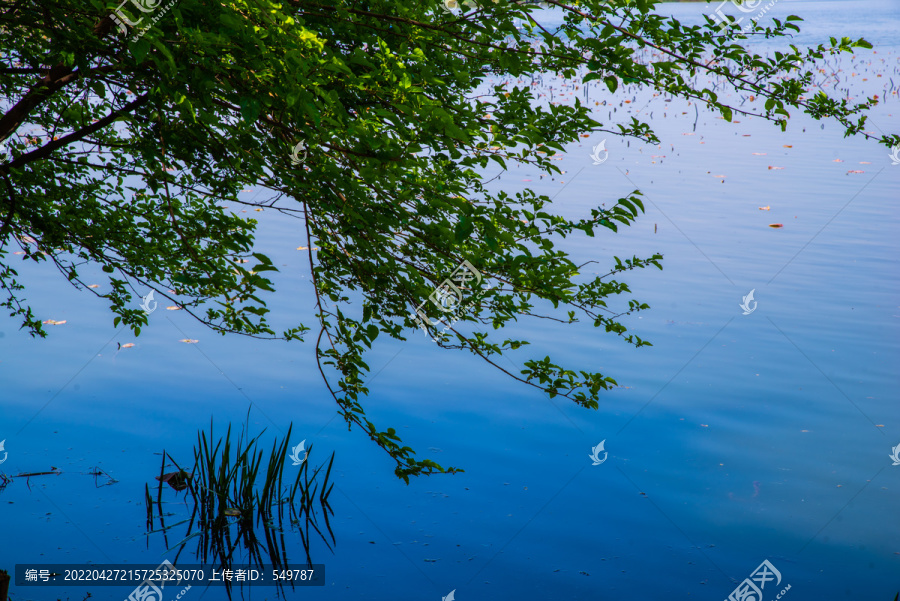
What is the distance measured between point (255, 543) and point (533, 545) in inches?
73.3

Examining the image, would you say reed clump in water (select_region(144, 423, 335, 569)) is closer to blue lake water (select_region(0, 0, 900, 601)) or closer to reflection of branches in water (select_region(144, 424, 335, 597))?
reflection of branches in water (select_region(144, 424, 335, 597))

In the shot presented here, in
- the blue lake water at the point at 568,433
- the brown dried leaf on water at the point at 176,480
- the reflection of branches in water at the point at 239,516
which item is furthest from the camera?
the brown dried leaf on water at the point at 176,480

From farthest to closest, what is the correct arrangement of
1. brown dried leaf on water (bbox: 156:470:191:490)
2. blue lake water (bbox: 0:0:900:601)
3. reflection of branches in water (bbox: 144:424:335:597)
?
brown dried leaf on water (bbox: 156:470:191:490)
blue lake water (bbox: 0:0:900:601)
reflection of branches in water (bbox: 144:424:335:597)

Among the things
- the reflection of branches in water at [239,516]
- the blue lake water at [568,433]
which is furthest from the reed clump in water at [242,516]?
the blue lake water at [568,433]

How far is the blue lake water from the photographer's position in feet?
16.1

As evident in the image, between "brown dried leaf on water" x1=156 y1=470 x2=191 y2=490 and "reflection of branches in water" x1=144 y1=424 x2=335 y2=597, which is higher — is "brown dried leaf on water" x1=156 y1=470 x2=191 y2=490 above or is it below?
above

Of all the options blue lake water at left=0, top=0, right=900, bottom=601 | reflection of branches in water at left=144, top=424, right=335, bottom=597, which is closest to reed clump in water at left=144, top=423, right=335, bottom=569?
reflection of branches in water at left=144, top=424, right=335, bottom=597

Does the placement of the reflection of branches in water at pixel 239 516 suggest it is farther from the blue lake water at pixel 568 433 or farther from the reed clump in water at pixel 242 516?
the blue lake water at pixel 568 433

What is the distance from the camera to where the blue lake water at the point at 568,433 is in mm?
4918

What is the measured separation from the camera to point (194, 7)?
2.41 m

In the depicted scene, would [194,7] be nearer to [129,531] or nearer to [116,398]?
[129,531]

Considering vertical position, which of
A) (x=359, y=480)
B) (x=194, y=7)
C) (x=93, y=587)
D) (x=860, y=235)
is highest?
(x=860, y=235)

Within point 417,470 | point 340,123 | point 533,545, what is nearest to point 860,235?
point 533,545

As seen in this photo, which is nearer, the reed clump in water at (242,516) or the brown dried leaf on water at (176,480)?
the reed clump in water at (242,516)
